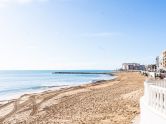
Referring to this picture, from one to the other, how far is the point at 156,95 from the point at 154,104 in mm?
262

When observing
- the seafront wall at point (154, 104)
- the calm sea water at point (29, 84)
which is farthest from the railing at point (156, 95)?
the calm sea water at point (29, 84)

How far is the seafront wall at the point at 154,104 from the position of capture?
7012 mm

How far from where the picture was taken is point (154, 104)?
25.3 feet

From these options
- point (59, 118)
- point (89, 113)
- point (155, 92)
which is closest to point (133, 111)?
point (89, 113)

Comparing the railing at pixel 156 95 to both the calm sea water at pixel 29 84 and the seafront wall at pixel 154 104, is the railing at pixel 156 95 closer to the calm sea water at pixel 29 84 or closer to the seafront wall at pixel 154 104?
the seafront wall at pixel 154 104

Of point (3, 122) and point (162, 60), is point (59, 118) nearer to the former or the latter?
point (3, 122)

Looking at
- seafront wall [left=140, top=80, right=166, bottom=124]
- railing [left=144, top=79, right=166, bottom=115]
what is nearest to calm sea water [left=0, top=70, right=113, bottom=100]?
seafront wall [left=140, top=80, right=166, bottom=124]

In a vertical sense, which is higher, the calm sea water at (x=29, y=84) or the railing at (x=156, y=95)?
the railing at (x=156, y=95)

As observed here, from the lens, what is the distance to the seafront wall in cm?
701

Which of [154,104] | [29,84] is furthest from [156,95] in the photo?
[29,84]

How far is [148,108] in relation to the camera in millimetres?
8039

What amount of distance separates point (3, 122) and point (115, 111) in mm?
6995

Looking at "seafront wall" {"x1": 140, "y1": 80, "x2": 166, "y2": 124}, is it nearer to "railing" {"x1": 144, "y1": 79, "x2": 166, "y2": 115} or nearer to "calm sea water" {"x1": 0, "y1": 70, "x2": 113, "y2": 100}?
"railing" {"x1": 144, "y1": 79, "x2": 166, "y2": 115}

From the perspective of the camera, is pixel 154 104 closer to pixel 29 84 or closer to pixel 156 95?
pixel 156 95
